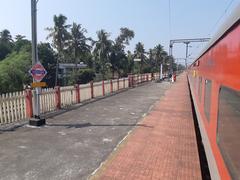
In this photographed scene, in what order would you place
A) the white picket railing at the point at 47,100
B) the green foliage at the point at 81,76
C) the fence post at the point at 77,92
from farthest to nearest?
the green foliage at the point at 81,76 → the fence post at the point at 77,92 → the white picket railing at the point at 47,100

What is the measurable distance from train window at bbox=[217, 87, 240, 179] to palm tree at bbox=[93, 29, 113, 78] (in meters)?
53.9

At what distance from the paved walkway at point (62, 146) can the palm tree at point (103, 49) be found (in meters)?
47.0

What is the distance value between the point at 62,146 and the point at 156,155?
2.30m

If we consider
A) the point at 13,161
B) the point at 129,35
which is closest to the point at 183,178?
the point at 13,161

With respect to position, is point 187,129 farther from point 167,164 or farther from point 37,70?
point 37,70

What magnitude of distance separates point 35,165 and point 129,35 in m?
65.5

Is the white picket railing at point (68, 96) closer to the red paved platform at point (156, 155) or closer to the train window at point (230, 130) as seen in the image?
the red paved platform at point (156, 155)

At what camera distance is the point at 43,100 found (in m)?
10.4

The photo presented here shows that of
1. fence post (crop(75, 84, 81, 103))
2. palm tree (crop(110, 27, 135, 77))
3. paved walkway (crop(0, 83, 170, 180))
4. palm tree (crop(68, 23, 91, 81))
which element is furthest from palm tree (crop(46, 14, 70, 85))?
paved walkway (crop(0, 83, 170, 180))

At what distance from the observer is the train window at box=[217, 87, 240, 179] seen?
2.22 metres

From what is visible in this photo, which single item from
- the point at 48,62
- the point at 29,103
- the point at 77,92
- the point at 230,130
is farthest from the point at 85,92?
the point at 48,62

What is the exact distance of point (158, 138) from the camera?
7090 millimetres

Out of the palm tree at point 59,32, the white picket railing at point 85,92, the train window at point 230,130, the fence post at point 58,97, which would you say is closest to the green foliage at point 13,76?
the palm tree at point 59,32

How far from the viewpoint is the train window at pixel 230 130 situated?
2.22 metres
